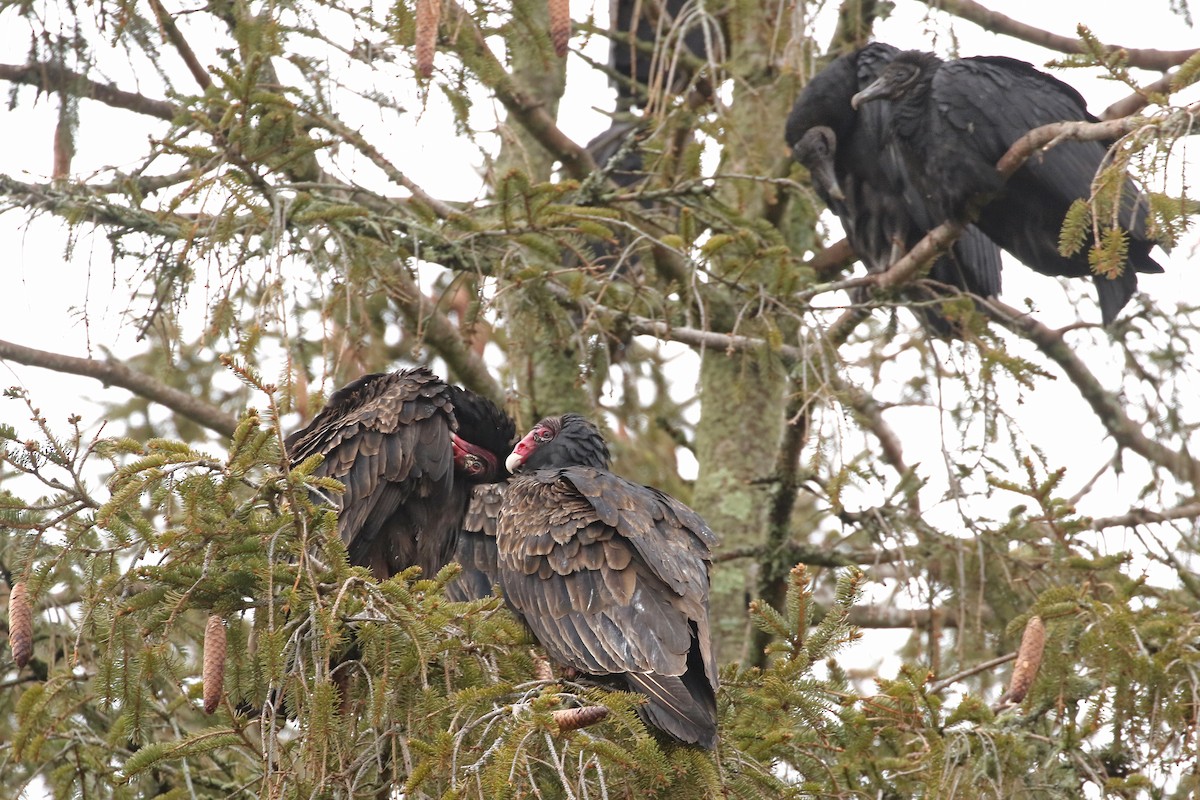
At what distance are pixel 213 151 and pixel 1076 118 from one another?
3644 mm

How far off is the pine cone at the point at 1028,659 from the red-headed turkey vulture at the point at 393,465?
194 cm

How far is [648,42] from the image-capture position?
21.4 ft

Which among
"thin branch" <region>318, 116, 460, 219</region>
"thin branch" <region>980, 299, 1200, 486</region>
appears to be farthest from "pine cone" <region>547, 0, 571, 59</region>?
"thin branch" <region>980, 299, 1200, 486</region>

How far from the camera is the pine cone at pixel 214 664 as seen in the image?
2.49 metres

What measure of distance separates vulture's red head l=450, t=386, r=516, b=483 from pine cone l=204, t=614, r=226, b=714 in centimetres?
218

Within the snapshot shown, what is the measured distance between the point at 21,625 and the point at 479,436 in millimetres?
2636

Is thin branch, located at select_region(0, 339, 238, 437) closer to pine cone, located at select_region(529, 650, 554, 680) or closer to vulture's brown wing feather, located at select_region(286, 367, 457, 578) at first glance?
vulture's brown wing feather, located at select_region(286, 367, 457, 578)

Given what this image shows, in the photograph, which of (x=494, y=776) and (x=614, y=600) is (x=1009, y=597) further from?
(x=494, y=776)

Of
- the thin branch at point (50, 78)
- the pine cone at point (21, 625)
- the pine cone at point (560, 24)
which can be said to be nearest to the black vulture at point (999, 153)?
the pine cone at point (560, 24)

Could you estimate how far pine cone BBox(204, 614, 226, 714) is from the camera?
249 centimetres

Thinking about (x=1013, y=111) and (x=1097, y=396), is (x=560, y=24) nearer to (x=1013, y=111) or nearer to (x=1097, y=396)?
(x=1013, y=111)

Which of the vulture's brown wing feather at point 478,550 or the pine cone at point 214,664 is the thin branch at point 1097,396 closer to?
the vulture's brown wing feather at point 478,550

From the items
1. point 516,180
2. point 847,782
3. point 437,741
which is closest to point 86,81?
point 516,180

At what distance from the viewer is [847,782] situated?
3295mm
